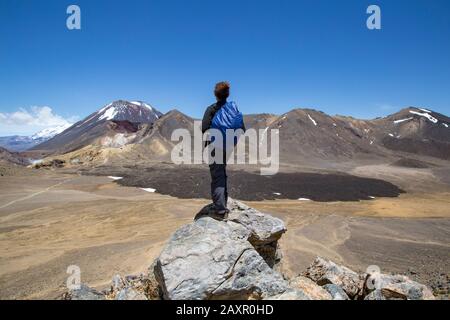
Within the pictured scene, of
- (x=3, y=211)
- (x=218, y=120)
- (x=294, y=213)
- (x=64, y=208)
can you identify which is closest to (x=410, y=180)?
(x=294, y=213)

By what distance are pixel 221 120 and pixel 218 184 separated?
1052mm

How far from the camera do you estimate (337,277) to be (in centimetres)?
703

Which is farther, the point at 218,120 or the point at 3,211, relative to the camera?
the point at 3,211

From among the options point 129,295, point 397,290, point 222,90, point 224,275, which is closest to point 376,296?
point 397,290

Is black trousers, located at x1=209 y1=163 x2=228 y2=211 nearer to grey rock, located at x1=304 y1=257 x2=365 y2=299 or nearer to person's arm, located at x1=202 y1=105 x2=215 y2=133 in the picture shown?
person's arm, located at x1=202 y1=105 x2=215 y2=133

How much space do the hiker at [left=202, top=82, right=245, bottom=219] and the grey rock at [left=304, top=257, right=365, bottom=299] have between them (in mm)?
2844

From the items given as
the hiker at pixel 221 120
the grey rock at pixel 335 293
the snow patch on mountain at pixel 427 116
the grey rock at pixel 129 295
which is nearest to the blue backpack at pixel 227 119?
the hiker at pixel 221 120

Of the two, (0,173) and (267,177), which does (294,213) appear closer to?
(267,177)

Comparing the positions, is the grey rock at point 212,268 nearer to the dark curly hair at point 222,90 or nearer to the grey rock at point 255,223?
the grey rock at point 255,223

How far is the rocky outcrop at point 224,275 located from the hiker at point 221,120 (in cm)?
53

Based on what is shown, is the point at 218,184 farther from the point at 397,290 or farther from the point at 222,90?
the point at 397,290

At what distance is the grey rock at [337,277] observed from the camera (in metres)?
6.87

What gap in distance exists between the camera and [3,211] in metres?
22.2
